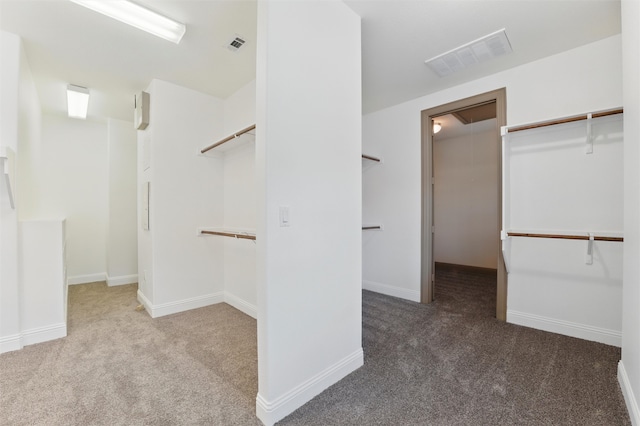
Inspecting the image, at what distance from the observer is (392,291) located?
3648mm

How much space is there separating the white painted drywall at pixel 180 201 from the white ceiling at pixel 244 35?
A: 1.06 feet

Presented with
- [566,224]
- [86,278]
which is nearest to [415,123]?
[566,224]

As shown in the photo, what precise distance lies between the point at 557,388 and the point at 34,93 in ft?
17.9

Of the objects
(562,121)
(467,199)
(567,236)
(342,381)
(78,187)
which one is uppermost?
(562,121)

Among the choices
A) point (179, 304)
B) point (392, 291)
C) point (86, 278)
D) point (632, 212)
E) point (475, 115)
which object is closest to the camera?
point (632, 212)

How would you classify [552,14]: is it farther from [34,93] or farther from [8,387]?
[34,93]

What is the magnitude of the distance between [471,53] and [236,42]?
2049 millimetres

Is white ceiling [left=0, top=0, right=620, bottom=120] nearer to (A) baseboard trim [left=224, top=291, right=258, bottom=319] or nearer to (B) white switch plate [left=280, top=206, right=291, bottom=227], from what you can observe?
(B) white switch plate [left=280, top=206, right=291, bottom=227]

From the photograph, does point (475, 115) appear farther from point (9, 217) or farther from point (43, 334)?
point (43, 334)

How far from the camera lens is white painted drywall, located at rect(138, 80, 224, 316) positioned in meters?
3.02

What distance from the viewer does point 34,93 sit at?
10.2 ft

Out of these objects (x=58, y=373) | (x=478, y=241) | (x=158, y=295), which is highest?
(x=478, y=241)

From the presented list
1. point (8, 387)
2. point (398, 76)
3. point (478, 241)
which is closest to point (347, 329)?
point (8, 387)

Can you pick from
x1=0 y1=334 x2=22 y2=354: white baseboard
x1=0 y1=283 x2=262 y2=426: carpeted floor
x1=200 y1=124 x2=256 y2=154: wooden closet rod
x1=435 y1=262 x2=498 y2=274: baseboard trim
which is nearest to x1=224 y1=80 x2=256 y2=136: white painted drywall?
x1=200 y1=124 x2=256 y2=154: wooden closet rod
